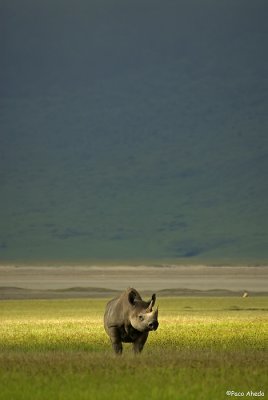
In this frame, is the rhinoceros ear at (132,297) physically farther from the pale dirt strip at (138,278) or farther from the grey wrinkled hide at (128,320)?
the pale dirt strip at (138,278)

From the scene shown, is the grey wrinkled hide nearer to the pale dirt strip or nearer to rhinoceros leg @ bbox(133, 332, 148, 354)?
rhinoceros leg @ bbox(133, 332, 148, 354)

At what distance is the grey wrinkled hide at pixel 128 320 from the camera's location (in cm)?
2159

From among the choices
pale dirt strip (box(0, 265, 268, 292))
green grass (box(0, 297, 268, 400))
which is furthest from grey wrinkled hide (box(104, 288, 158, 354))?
pale dirt strip (box(0, 265, 268, 292))

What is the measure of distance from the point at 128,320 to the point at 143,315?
2.73 ft

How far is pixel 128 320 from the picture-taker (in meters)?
22.1

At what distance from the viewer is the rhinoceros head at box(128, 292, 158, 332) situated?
2095cm

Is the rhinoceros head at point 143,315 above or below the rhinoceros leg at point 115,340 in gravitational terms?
above

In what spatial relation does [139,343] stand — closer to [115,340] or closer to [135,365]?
[115,340]

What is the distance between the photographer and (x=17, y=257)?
155000 millimetres

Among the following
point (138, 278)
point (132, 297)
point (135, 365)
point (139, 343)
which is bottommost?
point (135, 365)

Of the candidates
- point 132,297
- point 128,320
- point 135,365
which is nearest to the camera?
Result: point 135,365

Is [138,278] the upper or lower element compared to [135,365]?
upper

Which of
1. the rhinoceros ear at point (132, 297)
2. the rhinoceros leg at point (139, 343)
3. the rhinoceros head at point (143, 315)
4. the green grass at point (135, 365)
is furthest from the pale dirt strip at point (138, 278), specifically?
the rhinoceros head at point (143, 315)

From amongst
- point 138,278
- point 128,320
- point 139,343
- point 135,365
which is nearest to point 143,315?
point 128,320
